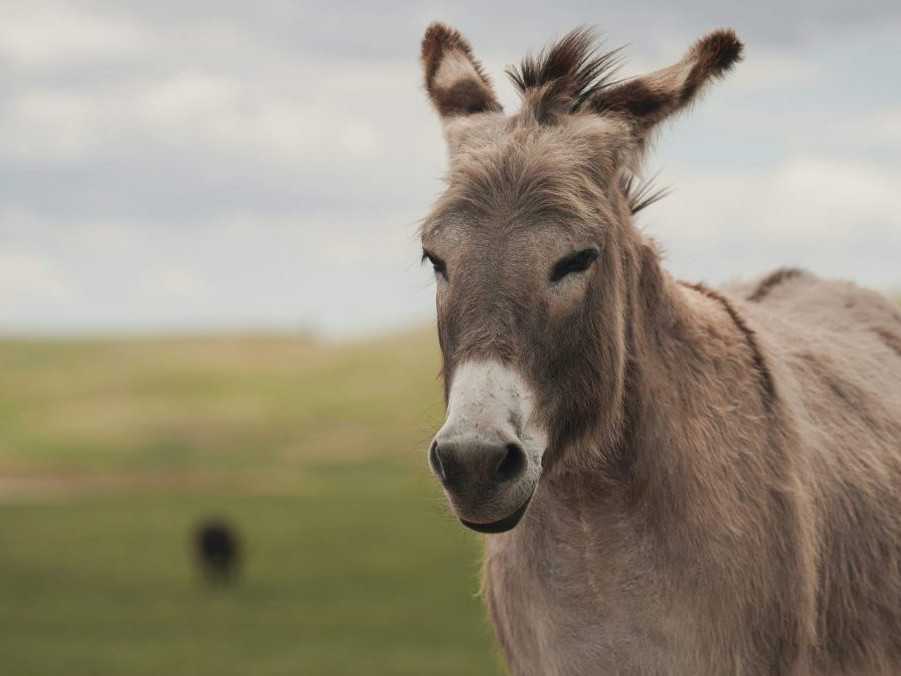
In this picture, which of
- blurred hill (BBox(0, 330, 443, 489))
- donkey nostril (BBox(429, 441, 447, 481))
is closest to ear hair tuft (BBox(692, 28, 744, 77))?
donkey nostril (BBox(429, 441, 447, 481))

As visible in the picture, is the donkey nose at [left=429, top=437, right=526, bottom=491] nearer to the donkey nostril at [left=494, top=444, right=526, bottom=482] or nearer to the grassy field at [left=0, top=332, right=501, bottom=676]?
the donkey nostril at [left=494, top=444, right=526, bottom=482]

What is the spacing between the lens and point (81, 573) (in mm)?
44406

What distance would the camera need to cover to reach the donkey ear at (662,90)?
535 centimetres

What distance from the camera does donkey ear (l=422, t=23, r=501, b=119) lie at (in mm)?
5797

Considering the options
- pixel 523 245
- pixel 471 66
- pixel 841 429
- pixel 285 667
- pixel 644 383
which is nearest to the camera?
pixel 523 245

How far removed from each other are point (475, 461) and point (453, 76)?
2.14m

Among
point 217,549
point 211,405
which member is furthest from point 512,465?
point 211,405

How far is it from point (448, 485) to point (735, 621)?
1574 mm

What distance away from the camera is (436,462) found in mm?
4535

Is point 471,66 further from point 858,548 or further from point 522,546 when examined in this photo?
point 858,548

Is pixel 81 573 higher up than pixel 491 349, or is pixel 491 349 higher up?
pixel 491 349

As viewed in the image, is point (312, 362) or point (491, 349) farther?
point (312, 362)

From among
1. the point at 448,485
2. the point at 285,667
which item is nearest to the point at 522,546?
the point at 448,485

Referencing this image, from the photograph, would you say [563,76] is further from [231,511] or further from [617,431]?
[231,511]
